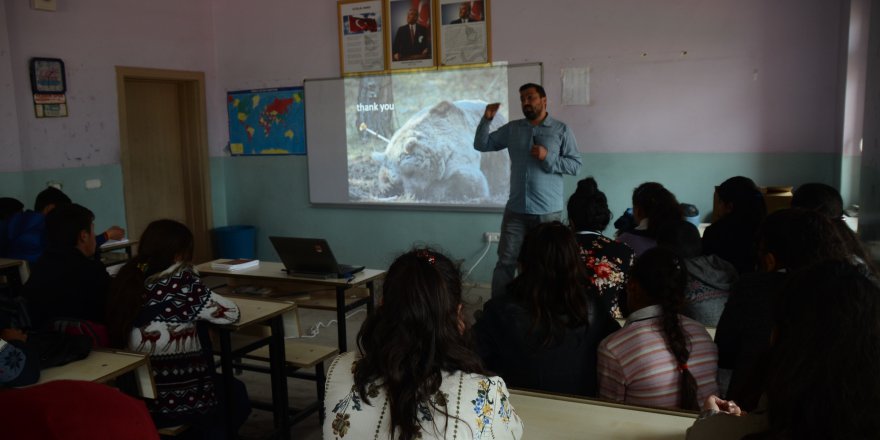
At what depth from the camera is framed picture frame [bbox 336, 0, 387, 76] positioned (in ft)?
19.5

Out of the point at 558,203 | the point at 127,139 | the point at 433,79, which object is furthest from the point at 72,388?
the point at 127,139

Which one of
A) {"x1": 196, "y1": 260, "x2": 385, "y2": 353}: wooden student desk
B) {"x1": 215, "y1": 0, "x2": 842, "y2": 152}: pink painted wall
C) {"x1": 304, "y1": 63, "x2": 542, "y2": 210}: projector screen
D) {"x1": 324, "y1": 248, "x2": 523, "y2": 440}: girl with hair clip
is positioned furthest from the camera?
{"x1": 304, "y1": 63, "x2": 542, "y2": 210}: projector screen

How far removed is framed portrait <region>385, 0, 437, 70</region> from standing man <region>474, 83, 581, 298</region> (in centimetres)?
127

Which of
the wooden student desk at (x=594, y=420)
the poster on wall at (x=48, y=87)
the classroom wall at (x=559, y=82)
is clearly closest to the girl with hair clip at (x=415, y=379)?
the wooden student desk at (x=594, y=420)

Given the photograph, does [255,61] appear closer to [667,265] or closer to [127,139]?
[127,139]

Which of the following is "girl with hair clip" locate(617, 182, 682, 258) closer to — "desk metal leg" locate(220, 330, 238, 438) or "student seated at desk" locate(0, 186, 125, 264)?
"desk metal leg" locate(220, 330, 238, 438)

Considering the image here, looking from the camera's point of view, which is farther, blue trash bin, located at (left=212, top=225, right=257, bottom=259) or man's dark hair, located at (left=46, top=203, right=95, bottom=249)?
blue trash bin, located at (left=212, top=225, right=257, bottom=259)

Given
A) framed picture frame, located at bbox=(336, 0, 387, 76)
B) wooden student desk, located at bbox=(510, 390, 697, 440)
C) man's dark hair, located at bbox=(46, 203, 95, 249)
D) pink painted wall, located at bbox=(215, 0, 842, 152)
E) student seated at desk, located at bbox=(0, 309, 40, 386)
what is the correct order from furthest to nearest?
framed picture frame, located at bbox=(336, 0, 387, 76) < pink painted wall, located at bbox=(215, 0, 842, 152) < man's dark hair, located at bbox=(46, 203, 95, 249) < student seated at desk, located at bbox=(0, 309, 40, 386) < wooden student desk, located at bbox=(510, 390, 697, 440)

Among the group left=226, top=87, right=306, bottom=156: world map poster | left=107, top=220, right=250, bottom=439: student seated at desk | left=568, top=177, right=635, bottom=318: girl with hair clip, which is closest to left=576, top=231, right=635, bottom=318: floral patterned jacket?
left=568, top=177, right=635, bottom=318: girl with hair clip

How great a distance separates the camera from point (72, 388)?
71 cm

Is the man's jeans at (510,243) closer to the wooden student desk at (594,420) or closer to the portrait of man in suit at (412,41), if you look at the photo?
the portrait of man in suit at (412,41)

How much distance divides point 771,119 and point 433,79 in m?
2.55

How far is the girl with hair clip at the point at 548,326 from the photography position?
81.2 inches

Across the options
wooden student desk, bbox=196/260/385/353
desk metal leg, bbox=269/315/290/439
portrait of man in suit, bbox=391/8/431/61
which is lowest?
desk metal leg, bbox=269/315/290/439
